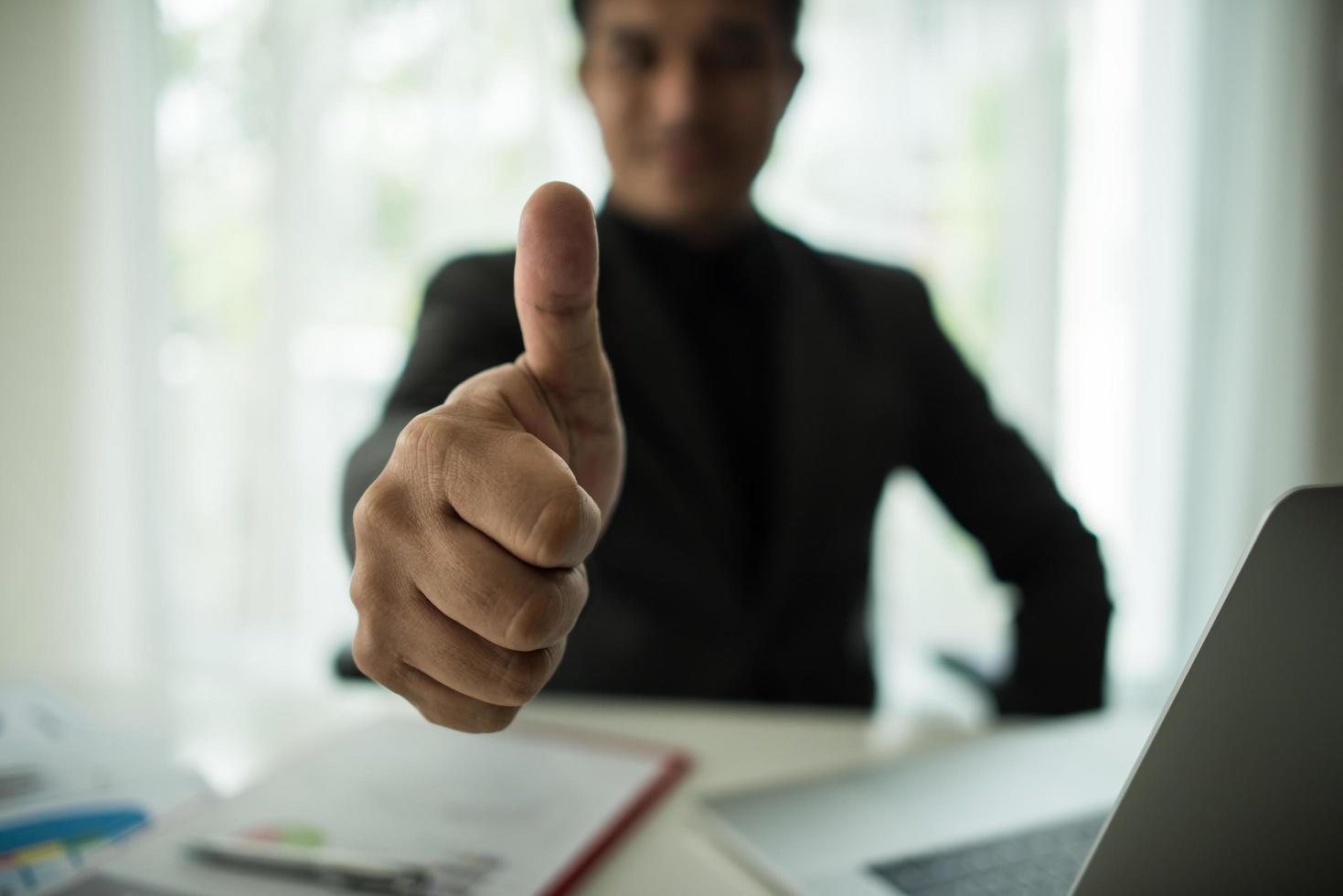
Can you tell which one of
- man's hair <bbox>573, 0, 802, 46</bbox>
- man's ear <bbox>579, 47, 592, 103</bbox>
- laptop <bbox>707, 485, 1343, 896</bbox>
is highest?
man's hair <bbox>573, 0, 802, 46</bbox>

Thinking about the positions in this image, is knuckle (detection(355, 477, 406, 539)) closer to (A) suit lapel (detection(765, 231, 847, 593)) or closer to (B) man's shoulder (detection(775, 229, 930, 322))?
(A) suit lapel (detection(765, 231, 847, 593))

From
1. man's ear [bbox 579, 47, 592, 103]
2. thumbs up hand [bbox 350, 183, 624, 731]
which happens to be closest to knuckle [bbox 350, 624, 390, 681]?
thumbs up hand [bbox 350, 183, 624, 731]

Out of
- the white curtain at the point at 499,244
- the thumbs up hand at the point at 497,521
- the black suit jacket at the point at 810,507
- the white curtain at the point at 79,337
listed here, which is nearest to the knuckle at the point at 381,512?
the thumbs up hand at the point at 497,521

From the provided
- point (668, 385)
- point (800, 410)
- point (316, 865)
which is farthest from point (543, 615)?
point (800, 410)

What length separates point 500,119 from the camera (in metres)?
1.78

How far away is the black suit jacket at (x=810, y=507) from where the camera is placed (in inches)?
36.4

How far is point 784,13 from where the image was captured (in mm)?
979

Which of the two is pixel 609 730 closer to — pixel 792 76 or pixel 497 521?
pixel 497 521

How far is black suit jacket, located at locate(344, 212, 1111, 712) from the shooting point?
0.92m

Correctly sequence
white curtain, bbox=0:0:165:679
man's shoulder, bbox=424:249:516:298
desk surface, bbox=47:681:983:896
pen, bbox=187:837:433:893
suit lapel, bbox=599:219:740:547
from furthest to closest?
white curtain, bbox=0:0:165:679 < suit lapel, bbox=599:219:740:547 < man's shoulder, bbox=424:249:516:298 < desk surface, bbox=47:681:983:896 < pen, bbox=187:837:433:893

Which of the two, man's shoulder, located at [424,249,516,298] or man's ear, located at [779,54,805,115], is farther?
man's ear, located at [779,54,805,115]

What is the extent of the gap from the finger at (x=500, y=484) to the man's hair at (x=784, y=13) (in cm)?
81

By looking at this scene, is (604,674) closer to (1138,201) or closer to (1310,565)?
(1310,565)

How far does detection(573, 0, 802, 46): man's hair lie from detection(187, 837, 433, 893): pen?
871 mm
